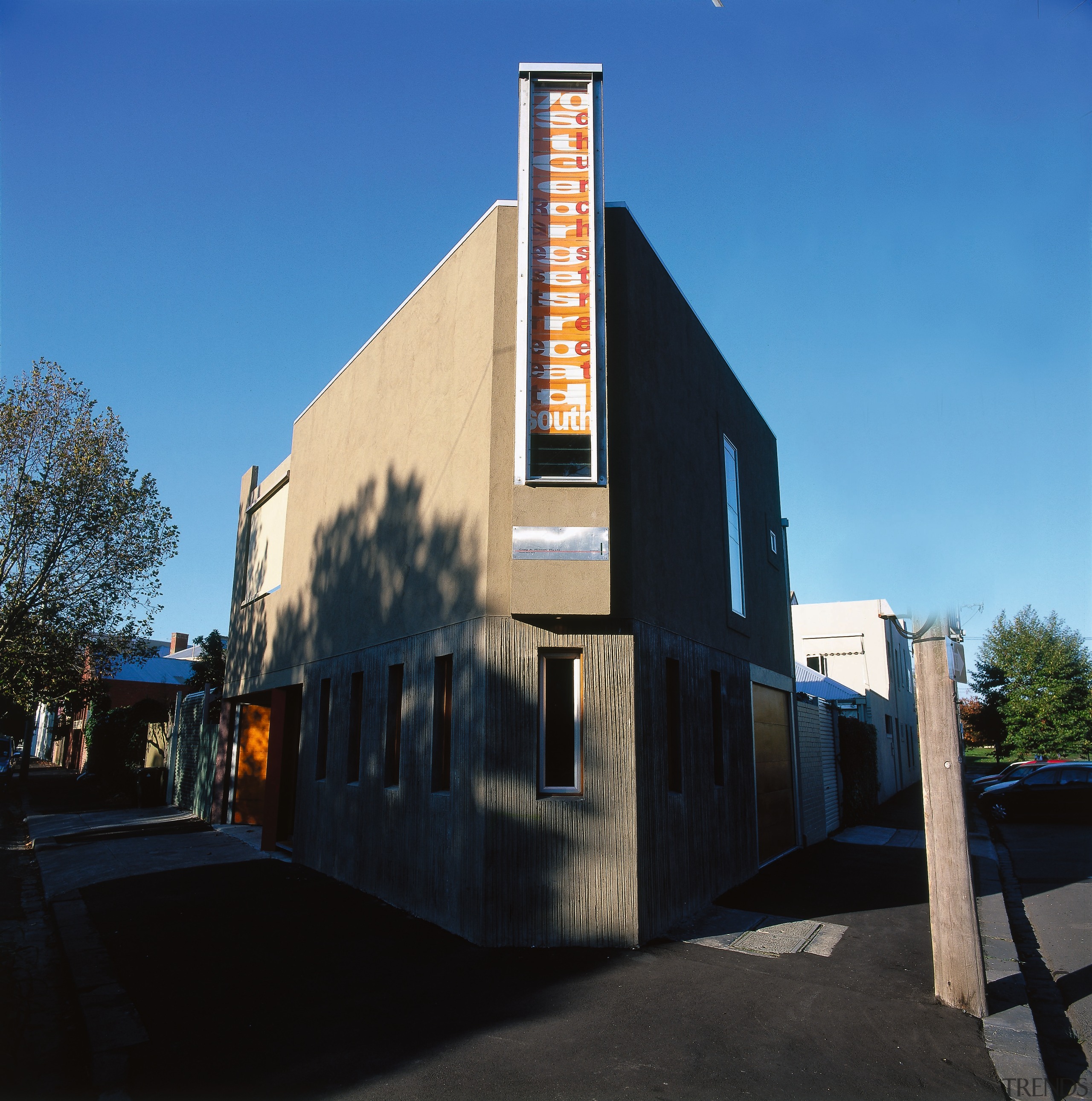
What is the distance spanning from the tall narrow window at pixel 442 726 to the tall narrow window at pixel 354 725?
2.20m

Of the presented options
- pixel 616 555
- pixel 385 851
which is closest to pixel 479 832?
pixel 385 851

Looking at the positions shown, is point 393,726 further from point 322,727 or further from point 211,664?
point 211,664

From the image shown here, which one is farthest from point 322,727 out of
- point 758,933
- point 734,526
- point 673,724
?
point 734,526

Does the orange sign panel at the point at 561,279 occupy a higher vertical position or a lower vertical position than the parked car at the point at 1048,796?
higher

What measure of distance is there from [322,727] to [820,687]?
16203mm

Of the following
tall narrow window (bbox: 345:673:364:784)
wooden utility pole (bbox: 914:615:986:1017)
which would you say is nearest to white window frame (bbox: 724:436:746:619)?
wooden utility pole (bbox: 914:615:986:1017)

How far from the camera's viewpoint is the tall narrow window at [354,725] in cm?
1023

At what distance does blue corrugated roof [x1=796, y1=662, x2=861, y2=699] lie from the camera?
71.7ft

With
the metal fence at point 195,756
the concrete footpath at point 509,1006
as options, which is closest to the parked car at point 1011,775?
the concrete footpath at point 509,1006

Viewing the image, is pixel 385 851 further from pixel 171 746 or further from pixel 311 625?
pixel 171 746

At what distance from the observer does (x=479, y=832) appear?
279 inches

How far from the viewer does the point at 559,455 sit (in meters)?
7.67

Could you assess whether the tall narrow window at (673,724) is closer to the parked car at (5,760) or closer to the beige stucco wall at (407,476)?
the beige stucco wall at (407,476)

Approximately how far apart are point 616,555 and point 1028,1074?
16.2 ft
